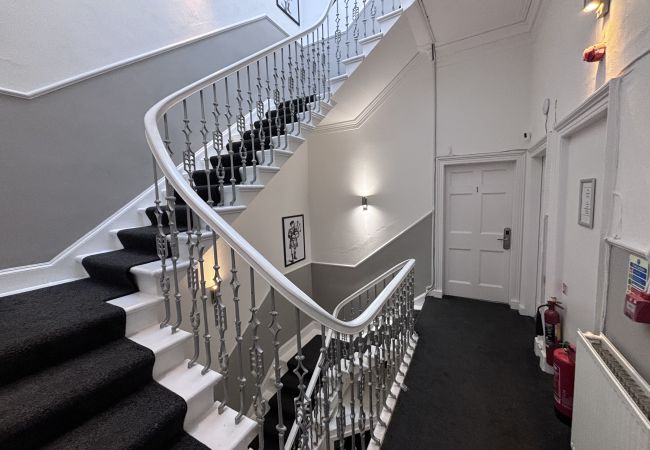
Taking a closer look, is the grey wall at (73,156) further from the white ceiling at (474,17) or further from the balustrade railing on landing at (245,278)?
the white ceiling at (474,17)

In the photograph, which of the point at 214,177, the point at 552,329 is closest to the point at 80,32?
the point at 214,177

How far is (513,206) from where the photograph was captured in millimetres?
3314

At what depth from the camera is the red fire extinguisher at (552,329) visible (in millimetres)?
2129

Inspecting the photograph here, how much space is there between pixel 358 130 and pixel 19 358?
405 centimetres

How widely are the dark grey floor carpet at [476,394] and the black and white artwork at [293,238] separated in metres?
2.25

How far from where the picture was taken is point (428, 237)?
12.4ft

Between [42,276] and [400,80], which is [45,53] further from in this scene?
[400,80]

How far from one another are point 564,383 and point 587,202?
1.15m

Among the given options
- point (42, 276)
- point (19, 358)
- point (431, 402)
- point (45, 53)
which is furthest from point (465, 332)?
point (45, 53)

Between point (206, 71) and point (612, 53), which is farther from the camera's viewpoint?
point (206, 71)

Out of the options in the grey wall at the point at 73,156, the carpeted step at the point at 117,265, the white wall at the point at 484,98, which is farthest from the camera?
the white wall at the point at 484,98

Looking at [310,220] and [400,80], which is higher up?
[400,80]

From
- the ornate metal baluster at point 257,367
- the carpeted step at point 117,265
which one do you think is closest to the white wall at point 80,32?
the carpeted step at point 117,265

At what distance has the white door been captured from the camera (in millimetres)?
3416
